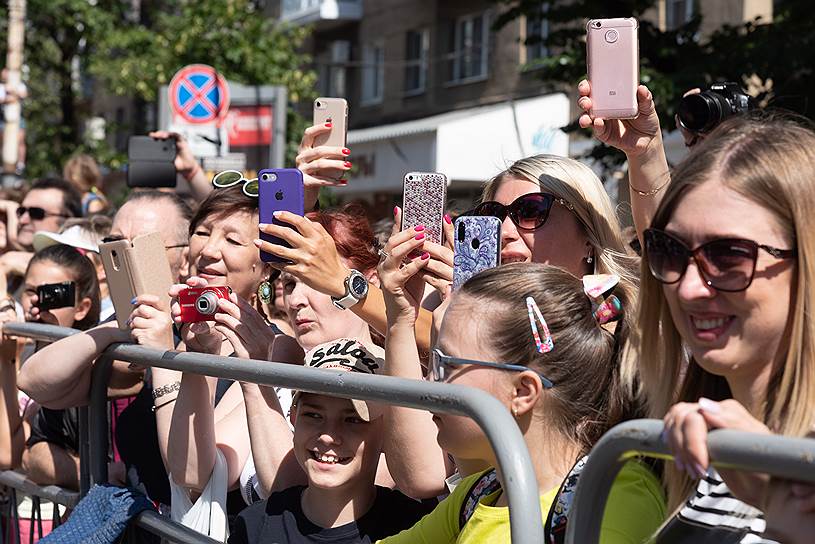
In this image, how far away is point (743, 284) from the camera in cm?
203

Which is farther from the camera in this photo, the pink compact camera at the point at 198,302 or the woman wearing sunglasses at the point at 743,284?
the pink compact camera at the point at 198,302

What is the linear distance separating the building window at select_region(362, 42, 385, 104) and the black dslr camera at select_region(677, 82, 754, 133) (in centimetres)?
2380

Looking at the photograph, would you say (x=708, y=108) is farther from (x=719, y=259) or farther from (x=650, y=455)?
(x=650, y=455)

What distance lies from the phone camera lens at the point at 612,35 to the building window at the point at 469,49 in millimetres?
19824

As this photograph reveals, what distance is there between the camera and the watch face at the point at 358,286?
330cm

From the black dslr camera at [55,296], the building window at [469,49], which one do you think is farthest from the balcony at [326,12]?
the black dslr camera at [55,296]

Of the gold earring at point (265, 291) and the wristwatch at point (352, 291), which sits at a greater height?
the wristwatch at point (352, 291)

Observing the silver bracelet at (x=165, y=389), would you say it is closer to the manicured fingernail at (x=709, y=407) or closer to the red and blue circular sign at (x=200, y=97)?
the manicured fingernail at (x=709, y=407)

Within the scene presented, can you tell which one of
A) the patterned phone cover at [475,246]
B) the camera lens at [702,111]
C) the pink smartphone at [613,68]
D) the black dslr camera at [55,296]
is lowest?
the black dslr camera at [55,296]

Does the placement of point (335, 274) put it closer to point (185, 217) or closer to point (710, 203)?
point (710, 203)

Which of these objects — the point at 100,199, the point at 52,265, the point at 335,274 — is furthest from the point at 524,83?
the point at 335,274

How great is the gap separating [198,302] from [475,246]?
0.86m

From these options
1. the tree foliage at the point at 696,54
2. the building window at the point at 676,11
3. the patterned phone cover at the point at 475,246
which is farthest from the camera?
the building window at the point at 676,11

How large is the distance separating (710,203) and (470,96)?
21.7m
